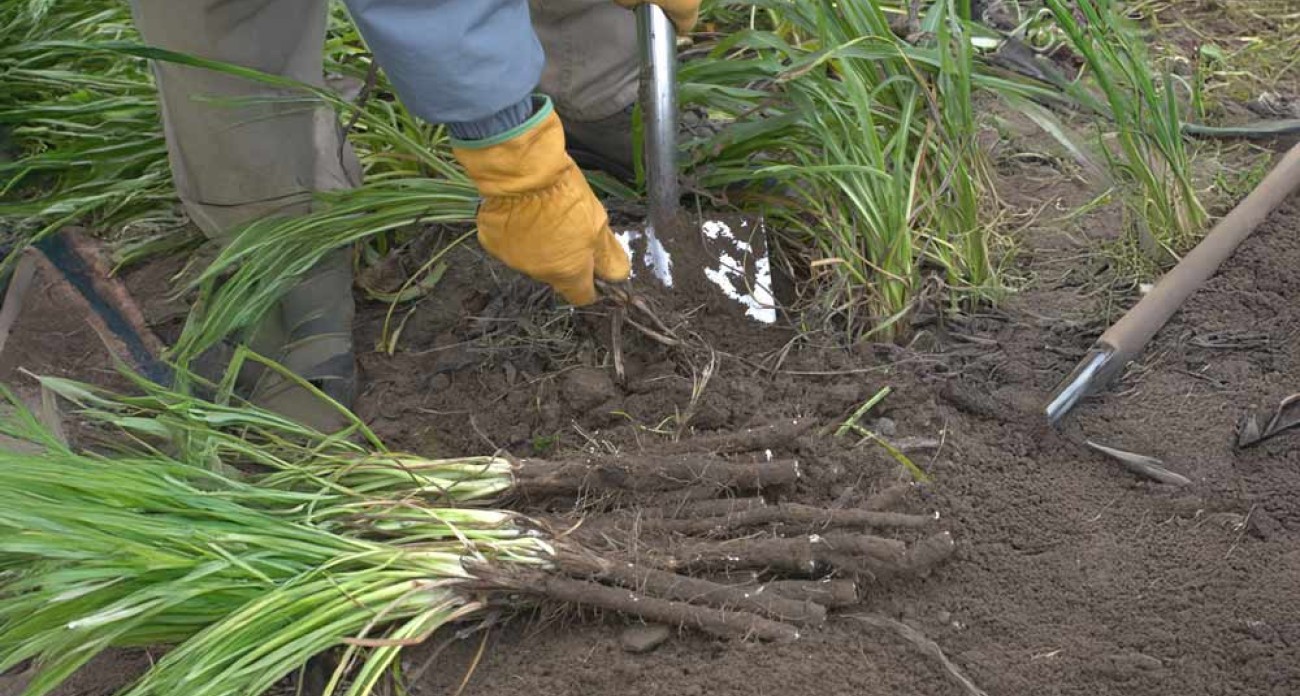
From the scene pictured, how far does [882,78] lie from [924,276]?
0.37 meters

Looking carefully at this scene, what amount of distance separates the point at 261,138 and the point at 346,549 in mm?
870

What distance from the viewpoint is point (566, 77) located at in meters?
2.49

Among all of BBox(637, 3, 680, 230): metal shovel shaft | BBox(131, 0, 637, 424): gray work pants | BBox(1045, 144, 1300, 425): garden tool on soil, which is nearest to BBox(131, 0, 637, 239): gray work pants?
BBox(131, 0, 637, 424): gray work pants

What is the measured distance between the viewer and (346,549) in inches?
66.2

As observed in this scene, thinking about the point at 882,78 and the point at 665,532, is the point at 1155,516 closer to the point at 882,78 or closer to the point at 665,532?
the point at 665,532

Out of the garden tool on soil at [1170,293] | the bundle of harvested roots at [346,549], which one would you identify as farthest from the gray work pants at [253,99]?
the garden tool on soil at [1170,293]

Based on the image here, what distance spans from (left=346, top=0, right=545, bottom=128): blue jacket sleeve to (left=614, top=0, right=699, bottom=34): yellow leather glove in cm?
31

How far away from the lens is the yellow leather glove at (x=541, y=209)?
176cm

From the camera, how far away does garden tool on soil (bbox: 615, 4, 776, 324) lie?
2.16 m

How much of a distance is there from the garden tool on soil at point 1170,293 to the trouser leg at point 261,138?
1212 mm

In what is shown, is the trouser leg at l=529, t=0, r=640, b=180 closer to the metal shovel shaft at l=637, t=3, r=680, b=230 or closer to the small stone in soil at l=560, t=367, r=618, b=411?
the metal shovel shaft at l=637, t=3, r=680, b=230

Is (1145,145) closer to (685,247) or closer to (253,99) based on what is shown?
(685,247)

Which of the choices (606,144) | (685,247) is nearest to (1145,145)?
(685,247)

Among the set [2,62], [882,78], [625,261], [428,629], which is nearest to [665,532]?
[428,629]
